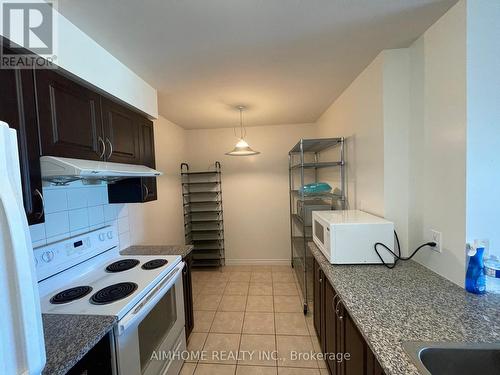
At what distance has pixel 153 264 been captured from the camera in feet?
5.65

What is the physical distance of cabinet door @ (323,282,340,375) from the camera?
4.72 ft

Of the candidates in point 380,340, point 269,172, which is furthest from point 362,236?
point 269,172

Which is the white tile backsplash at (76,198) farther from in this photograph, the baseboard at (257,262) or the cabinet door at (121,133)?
the baseboard at (257,262)

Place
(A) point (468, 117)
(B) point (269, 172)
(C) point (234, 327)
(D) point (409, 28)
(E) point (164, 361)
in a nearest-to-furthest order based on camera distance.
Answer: (A) point (468, 117) → (D) point (409, 28) → (E) point (164, 361) → (C) point (234, 327) → (B) point (269, 172)

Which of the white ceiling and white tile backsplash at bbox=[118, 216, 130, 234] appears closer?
the white ceiling

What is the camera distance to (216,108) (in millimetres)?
2764

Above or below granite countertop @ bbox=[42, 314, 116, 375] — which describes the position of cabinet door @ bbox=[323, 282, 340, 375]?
below

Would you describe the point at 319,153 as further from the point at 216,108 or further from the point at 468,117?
the point at 468,117

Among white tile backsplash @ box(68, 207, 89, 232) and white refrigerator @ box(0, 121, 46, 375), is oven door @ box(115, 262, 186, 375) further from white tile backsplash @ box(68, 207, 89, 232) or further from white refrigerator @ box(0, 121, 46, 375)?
white tile backsplash @ box(68, 207, 89, 232)

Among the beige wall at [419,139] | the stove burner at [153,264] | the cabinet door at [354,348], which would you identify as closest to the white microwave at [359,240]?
the beige wall at [419,139]

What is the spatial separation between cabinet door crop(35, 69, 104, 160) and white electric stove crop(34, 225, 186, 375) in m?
0.60

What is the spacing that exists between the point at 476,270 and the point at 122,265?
217cm

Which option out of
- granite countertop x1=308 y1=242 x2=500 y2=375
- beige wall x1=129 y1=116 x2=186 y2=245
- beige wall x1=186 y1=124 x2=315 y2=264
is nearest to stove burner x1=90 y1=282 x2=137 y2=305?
beige wall x1=129 y1=116 x2=186 y2=245

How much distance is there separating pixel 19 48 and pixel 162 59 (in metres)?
0.81
